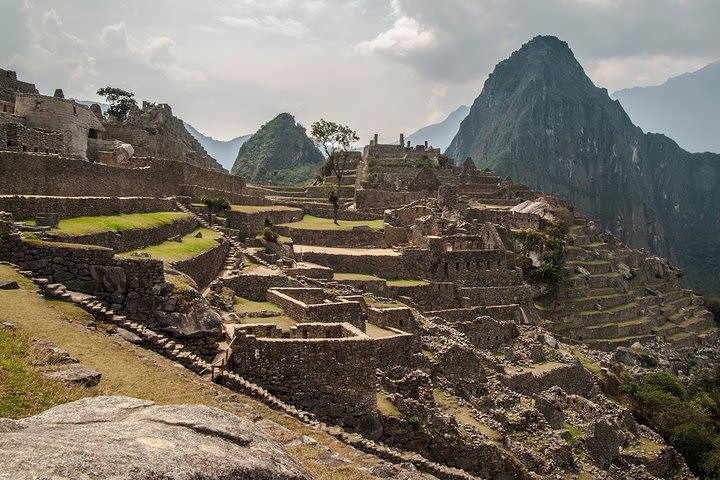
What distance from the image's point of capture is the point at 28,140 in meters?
21.4

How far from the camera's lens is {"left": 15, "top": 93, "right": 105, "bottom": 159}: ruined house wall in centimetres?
2523

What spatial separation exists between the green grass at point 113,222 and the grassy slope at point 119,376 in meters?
5.16

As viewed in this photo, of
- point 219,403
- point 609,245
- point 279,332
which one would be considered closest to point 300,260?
point 279,332

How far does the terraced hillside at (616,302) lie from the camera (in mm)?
41000

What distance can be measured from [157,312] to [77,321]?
1888mm

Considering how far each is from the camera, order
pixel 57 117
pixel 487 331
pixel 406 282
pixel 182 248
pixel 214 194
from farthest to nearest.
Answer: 1. pixel 214 194
2. pixel 406 282
3. pixel 487 331
4. pixel 57 117
5. pixel 182 248

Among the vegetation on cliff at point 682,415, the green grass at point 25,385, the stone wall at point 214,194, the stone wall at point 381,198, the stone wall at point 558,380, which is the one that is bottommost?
the vegetation on cliff at point 682,415

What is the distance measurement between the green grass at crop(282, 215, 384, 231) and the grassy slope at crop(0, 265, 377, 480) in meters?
25.1

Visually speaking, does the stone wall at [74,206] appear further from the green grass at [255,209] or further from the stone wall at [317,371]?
the stone wall at [317,371]

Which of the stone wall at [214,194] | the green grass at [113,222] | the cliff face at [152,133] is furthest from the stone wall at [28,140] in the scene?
the cliff face at [152,133]

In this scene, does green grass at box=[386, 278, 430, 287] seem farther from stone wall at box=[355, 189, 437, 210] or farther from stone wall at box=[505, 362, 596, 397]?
Result: stone wall at box=[355, 189, 437, 210]

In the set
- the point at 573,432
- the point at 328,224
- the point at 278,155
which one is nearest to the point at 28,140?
the point at 328,224

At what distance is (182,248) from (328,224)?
63.6 ft

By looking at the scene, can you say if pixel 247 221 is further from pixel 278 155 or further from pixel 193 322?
pixel 278 155
